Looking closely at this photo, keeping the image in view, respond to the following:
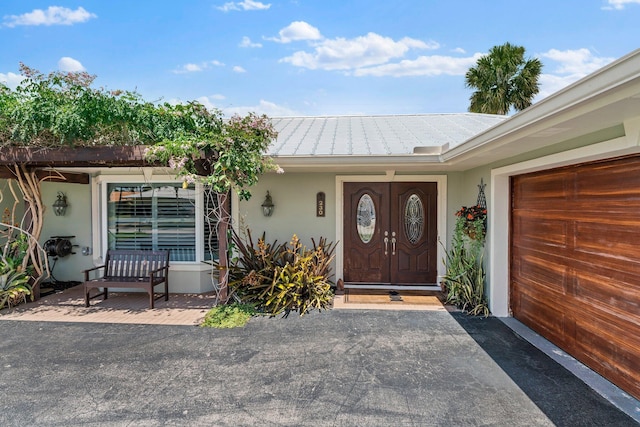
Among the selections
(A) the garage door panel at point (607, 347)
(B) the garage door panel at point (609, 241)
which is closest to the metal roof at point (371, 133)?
(B) the garage door panel at point (609, 241)

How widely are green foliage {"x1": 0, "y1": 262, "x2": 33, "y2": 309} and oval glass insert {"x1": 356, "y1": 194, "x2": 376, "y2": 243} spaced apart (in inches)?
233

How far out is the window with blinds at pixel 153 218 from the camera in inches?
255

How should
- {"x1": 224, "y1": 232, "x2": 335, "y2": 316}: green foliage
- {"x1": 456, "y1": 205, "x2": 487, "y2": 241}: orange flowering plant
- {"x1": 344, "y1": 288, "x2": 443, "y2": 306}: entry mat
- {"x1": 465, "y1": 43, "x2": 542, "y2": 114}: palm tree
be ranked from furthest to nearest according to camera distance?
{"x1": 465, "y1": 43, "x2": 542, "y2": 114}: palm tree
{"x1": 344, "y1": 288, "x2": 443, "y2": 306}: entry mat
{"x1": 224, "y1": 232, "x2": 335, "y2": 316}: green foliage
{"x1": 456, "y1": 205, "x2": 487, "y2": 241}: orange flowering plant

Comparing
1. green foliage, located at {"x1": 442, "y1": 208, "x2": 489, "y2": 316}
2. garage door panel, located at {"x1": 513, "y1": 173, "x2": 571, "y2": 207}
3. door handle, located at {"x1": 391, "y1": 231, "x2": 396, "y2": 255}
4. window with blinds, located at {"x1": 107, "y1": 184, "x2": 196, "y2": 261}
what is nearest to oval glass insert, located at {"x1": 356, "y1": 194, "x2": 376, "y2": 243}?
door handle, located at {"x1": 391, "y1": 231, "x2": 396, "y2": 255}

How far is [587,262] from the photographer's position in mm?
3463

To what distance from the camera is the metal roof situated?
5.57 meters

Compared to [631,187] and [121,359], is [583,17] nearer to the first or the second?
[631,187]

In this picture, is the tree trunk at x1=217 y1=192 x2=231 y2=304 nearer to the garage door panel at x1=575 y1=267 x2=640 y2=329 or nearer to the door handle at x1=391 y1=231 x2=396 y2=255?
the door handle at x1=391 y1=231 x2=396 y2=255

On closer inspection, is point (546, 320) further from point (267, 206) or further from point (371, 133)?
point (267, 206)

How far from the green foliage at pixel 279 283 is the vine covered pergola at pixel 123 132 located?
54.7 inches

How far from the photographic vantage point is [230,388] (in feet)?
10.3

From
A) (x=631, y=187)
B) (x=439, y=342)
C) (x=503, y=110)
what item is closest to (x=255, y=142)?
(x=439, y=342)

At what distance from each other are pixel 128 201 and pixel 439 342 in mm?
6059

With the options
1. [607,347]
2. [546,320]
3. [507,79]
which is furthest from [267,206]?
[507,79]
